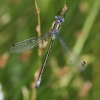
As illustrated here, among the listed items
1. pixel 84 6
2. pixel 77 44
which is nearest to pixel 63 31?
pixel 77 44

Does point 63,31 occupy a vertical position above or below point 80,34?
above

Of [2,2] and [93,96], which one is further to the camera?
[2,2]

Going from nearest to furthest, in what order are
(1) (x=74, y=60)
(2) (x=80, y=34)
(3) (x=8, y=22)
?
(1) (x=74, y=60), (2) (x=80, y=34), (3) (x=8, y=22)

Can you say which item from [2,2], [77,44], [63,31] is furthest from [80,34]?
[2,2]

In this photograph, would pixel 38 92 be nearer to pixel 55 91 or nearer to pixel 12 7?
pixel 55 91

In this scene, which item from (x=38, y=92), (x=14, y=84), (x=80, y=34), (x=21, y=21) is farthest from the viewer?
(x=21, y=21)

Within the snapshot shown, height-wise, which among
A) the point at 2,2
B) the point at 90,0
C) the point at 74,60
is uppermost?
the point at 2,2

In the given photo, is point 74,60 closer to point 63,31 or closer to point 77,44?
point 77,44
